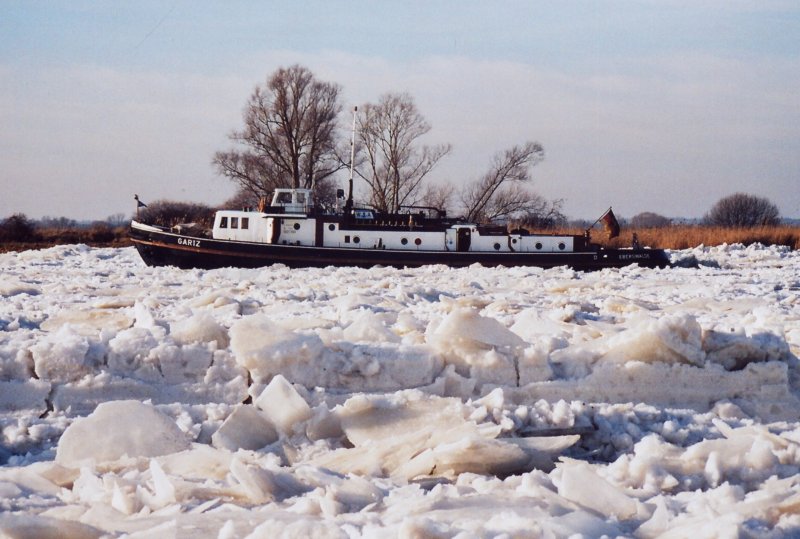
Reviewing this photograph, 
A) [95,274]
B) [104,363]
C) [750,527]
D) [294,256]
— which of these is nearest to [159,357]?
[104,363]

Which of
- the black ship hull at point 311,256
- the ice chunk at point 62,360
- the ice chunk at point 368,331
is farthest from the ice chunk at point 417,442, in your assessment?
the black ship hull at point 311,256

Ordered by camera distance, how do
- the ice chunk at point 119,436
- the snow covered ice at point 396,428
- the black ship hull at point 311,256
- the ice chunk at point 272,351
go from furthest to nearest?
1. the black ship hull at point 311,256
2. the ice chunk at point 272,351
3. the ice chunk at point 119,436
4. the snow covered ice at point 396,428

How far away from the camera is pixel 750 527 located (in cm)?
272

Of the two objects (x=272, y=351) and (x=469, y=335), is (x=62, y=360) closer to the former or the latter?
(x=272, y=351)

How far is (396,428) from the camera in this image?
12.9 feet

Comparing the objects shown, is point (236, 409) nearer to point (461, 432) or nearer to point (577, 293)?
point (461, 432)

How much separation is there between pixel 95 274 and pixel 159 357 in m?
9.17

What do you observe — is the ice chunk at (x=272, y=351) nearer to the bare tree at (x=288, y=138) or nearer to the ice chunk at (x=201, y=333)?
the ice chunk at (x=201, y=333)

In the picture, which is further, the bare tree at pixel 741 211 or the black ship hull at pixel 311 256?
the bare tree at pixel 741 211

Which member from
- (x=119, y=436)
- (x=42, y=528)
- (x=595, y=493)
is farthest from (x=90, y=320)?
(x=595, y=493)

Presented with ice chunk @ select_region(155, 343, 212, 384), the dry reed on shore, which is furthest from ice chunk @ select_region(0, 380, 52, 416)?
the dry reed on shore

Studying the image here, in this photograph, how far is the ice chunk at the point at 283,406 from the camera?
393 centimetres

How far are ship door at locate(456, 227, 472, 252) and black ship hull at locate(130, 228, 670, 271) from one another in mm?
449

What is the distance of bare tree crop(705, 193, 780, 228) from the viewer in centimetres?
4653
